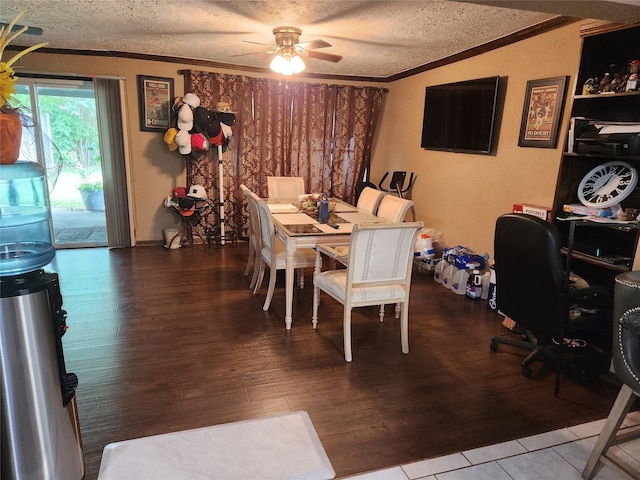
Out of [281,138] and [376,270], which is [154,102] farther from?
[376,270]

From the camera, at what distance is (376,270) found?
2742 millimetres

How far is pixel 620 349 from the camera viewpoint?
1.75m

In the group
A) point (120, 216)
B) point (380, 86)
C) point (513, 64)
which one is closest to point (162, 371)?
point (120, 216)

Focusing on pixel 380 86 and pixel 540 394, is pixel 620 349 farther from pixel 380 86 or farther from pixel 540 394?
pixel 380 86

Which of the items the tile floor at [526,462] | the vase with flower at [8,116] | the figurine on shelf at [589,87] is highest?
the figurine on shelf at [589,87]

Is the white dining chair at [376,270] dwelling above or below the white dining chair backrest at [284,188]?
below

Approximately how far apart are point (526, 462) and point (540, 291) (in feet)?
3.13

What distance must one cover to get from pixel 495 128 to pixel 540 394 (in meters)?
2.51

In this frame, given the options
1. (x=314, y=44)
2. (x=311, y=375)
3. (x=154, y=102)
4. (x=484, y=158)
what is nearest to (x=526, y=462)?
(x=311, y=375)

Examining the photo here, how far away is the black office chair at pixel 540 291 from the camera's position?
2293 millimetres

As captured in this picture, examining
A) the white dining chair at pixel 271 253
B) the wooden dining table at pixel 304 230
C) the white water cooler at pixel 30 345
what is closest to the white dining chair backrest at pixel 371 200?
the wooden dining table at pixel 304 230

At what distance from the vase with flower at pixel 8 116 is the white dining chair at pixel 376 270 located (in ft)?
5.71

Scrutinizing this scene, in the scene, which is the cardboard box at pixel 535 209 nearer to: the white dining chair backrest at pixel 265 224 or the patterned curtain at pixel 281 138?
the white dining chair backrest at pixel 265 224

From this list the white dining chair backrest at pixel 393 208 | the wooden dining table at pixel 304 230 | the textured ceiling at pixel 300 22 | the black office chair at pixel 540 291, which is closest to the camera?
the black office chair at pixel 540 291
